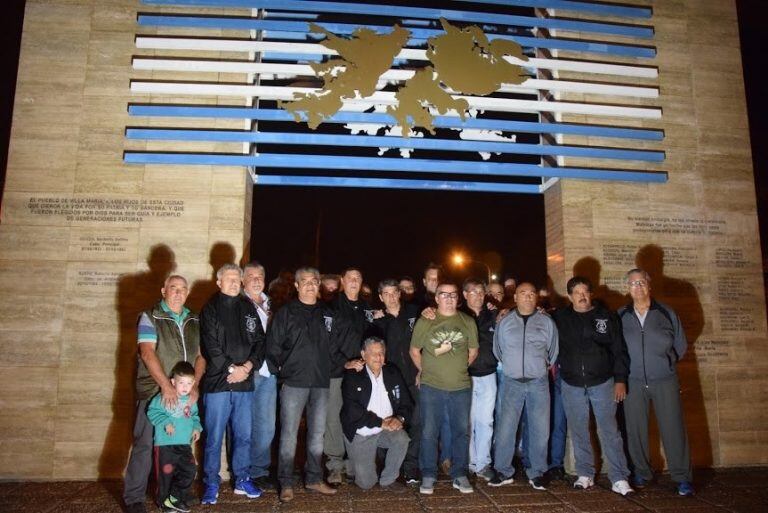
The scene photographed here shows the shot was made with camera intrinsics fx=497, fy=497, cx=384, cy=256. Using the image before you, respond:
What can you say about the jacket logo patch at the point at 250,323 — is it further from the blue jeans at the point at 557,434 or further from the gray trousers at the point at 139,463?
the blue jeans at the point at 557,434

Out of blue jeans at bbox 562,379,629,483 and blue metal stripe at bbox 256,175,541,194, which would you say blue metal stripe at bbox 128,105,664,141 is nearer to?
blue metal stripe at bbox 256,175,541,194

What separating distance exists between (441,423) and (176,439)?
94.6 inches

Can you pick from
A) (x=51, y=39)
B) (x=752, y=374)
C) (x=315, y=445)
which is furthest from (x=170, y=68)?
(x=752, y=374)

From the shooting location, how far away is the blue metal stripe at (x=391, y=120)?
5.52 meters

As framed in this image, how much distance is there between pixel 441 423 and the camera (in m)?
4.87

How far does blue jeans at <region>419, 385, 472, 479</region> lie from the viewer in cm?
468

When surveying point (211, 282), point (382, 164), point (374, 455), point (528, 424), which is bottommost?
point (374, 455)

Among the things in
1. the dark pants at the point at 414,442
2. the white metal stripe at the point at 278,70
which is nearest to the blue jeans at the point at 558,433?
the dark pants at the point at 414,442

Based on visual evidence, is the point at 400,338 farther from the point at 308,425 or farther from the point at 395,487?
the point at 395,487

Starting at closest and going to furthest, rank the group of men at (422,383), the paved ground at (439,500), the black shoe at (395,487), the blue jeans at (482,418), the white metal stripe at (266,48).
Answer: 1. the paved ground at (439,500)
2. the group of men at (422,383)
3. the black shoe at (395,487)
4. the blue jeans at (482,418)
5. the white metal stripe at (266,48)

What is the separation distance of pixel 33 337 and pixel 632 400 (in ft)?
20.1

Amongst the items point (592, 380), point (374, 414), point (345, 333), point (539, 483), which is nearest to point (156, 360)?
point (345, 333)

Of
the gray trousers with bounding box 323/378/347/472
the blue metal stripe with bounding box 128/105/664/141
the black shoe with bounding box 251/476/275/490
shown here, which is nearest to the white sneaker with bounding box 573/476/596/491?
the gray trousers with bounding box 323/378/347/472

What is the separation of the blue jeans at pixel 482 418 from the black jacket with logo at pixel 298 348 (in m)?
1.56
